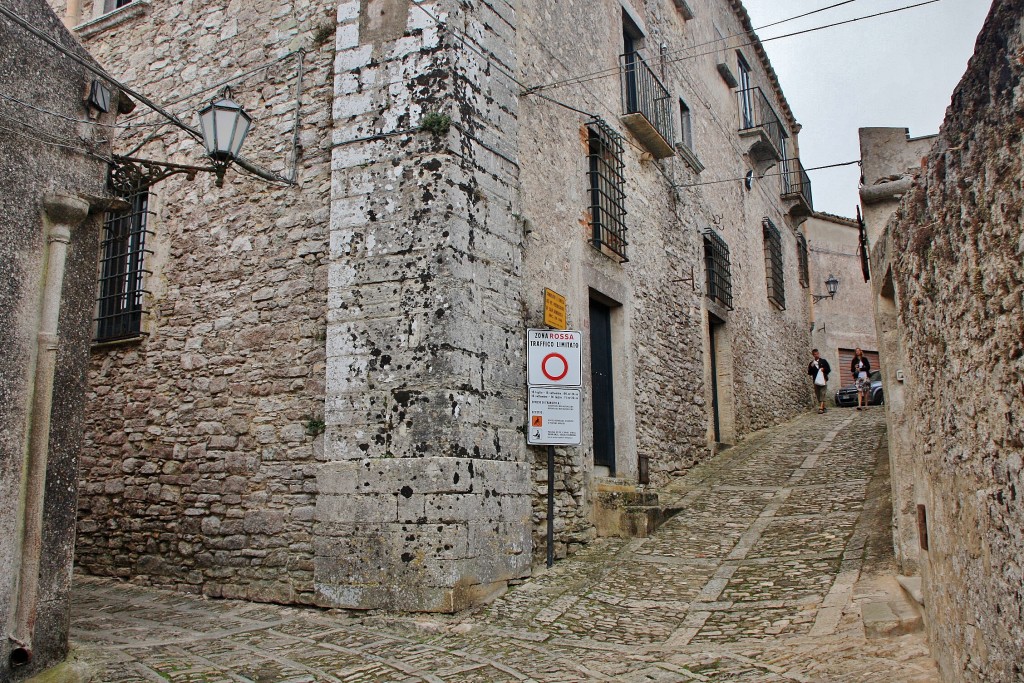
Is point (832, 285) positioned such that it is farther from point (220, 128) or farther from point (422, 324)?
point (220, 128)

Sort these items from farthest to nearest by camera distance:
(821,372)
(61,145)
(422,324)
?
(821,372) → (422,324) → (61,145)

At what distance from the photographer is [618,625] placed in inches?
225

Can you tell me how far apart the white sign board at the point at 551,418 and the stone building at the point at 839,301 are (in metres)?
14.9

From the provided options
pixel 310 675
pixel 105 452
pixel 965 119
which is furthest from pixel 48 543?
pixel 965 119

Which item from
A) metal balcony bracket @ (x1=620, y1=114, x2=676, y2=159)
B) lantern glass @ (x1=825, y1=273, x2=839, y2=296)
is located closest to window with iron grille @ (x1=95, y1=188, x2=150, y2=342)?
→ metal balcony bracket @ (x1=620, y1=114, x2=676, y2=159)

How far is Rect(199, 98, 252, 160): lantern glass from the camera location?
5.66 metres

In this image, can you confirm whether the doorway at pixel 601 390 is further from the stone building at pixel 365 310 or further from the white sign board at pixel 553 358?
the white sign board at pixel 553 358

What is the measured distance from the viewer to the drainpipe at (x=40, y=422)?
434cm

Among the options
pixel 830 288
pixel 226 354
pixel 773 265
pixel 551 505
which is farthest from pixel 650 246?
pixel 830 288

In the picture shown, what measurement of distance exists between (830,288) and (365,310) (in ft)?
52.1

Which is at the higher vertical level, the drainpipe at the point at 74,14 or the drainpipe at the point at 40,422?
the drainpipe at the point at 74,14

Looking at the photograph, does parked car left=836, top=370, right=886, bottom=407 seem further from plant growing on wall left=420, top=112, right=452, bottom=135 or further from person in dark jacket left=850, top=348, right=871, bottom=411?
plant growing on wall left=420, top=112, right=452, bottom=135

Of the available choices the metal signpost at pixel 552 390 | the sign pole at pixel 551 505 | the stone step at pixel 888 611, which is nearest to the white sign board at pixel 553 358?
the metal signpost at pixel 552 390

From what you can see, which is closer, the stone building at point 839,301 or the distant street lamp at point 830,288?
the distant street lamp at point 830,288
